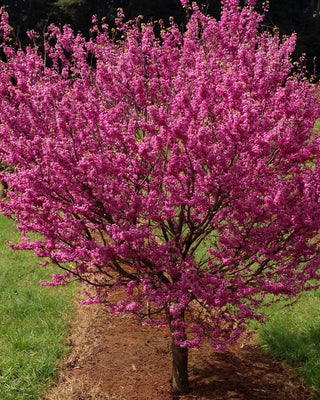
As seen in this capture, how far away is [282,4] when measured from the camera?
3234cm

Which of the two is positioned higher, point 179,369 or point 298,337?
point 298,337

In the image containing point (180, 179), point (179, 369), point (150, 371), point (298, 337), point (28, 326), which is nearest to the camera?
point (180, 179)

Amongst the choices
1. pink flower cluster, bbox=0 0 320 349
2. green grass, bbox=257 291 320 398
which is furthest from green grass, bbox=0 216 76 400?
green grass, bbox=257 291 320 398

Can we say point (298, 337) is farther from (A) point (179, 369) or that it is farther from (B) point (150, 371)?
(B) point (150, 371)

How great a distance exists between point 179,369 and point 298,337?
6.79ft

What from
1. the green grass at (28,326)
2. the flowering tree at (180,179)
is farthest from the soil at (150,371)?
the flowering tree at (180,179)

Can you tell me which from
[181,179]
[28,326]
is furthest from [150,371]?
[181,179]

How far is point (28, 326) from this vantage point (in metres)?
7.04

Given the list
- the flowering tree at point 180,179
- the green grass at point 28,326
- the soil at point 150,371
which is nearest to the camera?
the flowering tree at point 180,179

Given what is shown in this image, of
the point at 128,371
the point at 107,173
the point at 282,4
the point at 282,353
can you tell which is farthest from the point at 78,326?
the point at 282,4

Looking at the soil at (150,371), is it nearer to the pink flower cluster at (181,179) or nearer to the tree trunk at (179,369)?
the tree trunk at (179,369)

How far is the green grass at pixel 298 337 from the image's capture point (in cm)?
596

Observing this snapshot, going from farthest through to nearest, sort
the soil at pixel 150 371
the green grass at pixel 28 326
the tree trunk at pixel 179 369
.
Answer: the green grass at pixel 28 326 → the soil at pixel 150 371 → the tree trunk at pixel 179 369

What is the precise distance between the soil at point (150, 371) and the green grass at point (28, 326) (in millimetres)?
238
